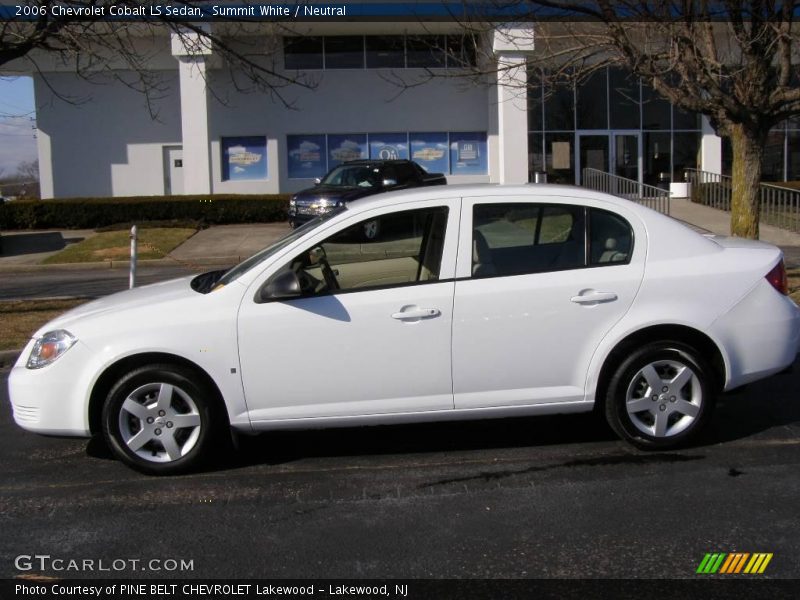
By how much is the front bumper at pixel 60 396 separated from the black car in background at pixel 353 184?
12.4 metres

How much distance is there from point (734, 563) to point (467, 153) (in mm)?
24997

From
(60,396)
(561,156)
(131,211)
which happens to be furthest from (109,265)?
(561,156)

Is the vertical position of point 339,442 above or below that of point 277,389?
below

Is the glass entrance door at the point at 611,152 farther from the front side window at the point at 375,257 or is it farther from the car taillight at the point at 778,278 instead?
the front side window at the point at 375,257

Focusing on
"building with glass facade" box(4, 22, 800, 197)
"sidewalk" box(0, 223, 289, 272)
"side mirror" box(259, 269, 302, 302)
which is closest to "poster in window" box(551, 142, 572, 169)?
"building with glass facade" box(4, 22, 800, 197)

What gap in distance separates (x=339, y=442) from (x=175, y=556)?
5.96ft

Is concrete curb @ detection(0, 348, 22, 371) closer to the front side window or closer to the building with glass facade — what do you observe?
the front side window

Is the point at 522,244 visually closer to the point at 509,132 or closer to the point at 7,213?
the point at 509,132

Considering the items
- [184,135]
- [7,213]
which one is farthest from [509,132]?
[7,213]

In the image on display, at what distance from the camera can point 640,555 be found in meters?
3.94

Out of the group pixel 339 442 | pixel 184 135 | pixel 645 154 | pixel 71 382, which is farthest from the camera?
pixel 645 154

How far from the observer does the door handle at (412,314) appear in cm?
500

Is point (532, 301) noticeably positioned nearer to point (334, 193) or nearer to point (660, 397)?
point (660, 397)

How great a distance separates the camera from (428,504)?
4.61m
